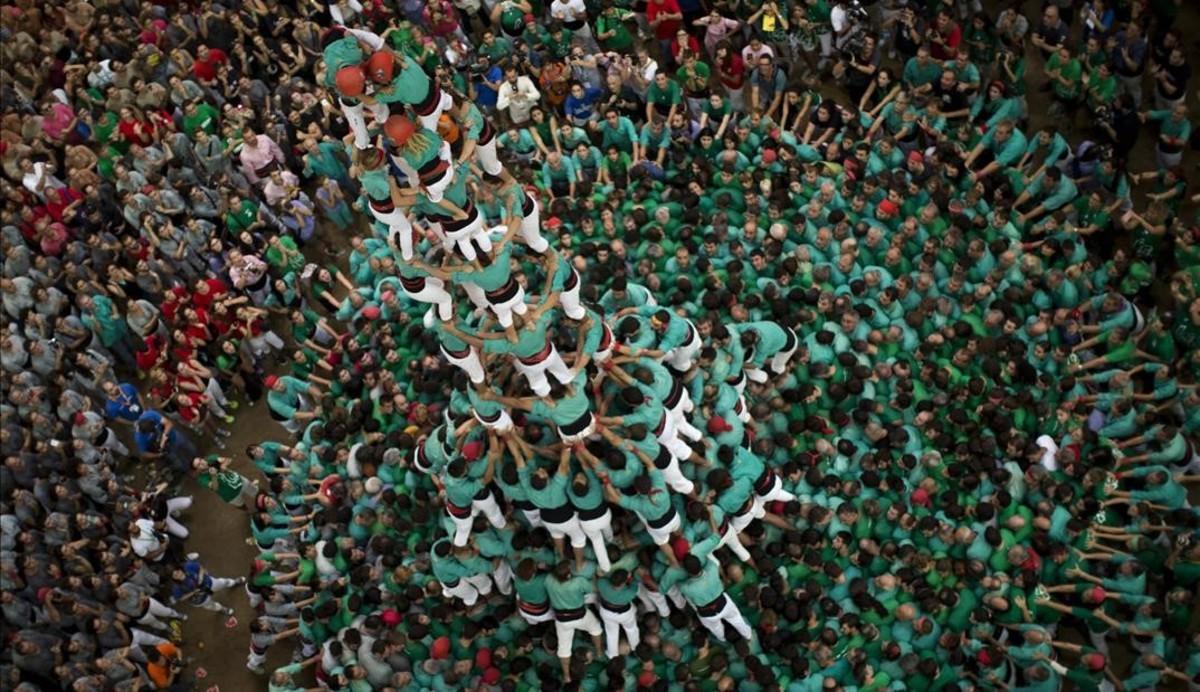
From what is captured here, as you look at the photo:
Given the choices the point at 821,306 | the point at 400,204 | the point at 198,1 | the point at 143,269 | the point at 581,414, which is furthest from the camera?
the point at 198,1

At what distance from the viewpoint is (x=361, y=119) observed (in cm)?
1185

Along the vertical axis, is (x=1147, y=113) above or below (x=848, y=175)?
above

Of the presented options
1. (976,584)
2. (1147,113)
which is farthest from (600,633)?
(1147,113)

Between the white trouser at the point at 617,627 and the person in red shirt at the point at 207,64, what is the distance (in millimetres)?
12549

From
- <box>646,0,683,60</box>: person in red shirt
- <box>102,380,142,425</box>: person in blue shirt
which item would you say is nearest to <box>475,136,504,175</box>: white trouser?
<box>102,380,142,425</box>: person in blue shirt

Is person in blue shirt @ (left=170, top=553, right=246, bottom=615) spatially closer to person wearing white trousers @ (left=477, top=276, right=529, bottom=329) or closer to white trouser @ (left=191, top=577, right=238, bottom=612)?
white trouser @ (left=191, top=577, right=238, bottom=612)

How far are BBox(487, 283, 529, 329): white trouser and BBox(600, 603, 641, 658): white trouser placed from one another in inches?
157

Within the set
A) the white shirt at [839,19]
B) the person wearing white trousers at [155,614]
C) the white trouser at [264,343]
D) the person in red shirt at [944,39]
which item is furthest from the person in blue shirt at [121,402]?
the person in red shirt at [944,39]

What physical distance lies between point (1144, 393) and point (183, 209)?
1446 cm

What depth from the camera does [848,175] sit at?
1772cm

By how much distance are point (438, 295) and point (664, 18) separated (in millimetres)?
9592

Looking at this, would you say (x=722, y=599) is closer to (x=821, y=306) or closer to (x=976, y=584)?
(x=976, y=584)

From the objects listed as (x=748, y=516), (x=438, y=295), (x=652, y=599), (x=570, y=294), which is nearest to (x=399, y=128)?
(x=438, y=295)

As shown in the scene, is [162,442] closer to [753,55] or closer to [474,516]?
[474,516]
